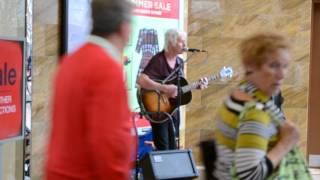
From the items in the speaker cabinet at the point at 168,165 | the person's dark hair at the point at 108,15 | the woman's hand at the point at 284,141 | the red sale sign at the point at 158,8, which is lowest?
the speaker cabinet at the point at 168,165

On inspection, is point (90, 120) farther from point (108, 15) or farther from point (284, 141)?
point (284, 141)

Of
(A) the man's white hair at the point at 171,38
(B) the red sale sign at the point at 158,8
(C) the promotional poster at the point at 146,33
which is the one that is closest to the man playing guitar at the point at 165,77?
(A) the man's white hair at the point at 171,38

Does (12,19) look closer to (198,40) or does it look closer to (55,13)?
(55,13)

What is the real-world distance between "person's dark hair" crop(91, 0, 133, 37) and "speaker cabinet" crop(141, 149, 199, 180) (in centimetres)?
314

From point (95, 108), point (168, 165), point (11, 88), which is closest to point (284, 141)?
point (95, 108)

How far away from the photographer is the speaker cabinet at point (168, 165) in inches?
205

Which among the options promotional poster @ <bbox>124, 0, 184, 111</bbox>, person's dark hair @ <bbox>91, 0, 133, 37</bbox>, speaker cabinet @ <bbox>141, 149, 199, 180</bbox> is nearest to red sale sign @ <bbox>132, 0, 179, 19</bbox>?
promotional poster @ <bbox>124, 0, 184, 111</bbox>

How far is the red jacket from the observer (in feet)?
6.61

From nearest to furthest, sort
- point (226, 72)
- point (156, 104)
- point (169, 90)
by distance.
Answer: point (169, 90) → point (156, 104) → point (226, 72)

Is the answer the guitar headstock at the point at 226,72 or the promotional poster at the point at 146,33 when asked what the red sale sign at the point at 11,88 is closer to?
the promotional poster at the point at 146,33

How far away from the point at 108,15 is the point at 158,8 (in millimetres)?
4621

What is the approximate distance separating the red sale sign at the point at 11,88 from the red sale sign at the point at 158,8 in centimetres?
241

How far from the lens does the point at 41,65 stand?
5.51 m

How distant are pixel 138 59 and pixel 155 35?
0.36 metres
